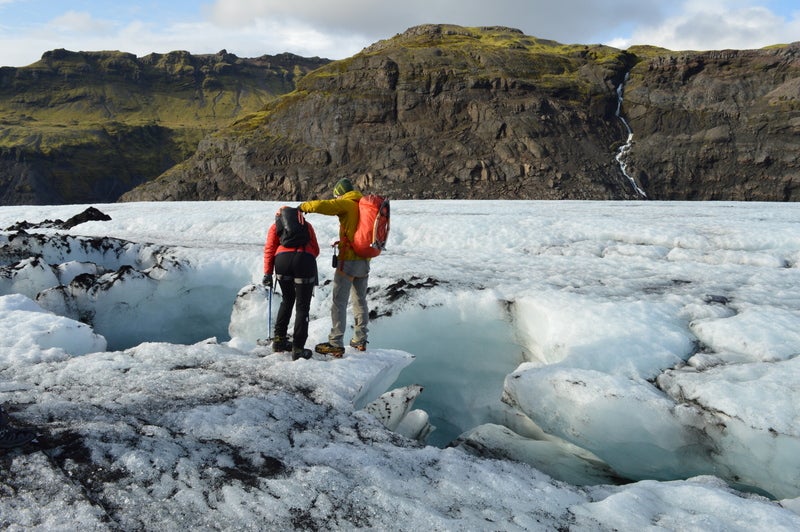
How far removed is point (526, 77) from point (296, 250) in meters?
70.9

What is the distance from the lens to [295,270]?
23.0 ft

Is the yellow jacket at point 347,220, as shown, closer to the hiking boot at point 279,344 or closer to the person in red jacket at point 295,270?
the person in red jacket at point 295,270

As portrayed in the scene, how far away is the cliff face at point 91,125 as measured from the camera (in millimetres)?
104625

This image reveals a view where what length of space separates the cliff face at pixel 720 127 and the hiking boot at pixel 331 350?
63.1 m

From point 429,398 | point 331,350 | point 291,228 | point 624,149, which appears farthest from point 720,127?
point 291,228

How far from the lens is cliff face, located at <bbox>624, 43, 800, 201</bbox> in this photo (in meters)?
59.6

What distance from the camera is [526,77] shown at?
7006 cm

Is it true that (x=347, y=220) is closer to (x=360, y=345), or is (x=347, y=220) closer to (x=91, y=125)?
(x=360, y=345)

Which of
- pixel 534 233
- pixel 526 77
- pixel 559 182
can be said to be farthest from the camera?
pixel 526 77

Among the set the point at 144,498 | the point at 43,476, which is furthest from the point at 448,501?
the point at 43,476

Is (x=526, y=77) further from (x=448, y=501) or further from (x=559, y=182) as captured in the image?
(x=448, y=501)

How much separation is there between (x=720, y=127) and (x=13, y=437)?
246ft

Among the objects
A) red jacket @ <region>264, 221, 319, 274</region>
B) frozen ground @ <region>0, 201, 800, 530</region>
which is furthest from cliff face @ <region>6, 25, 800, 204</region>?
red jacket @ <region>264, 221, 319, 274</region>

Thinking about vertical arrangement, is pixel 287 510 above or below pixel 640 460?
above
